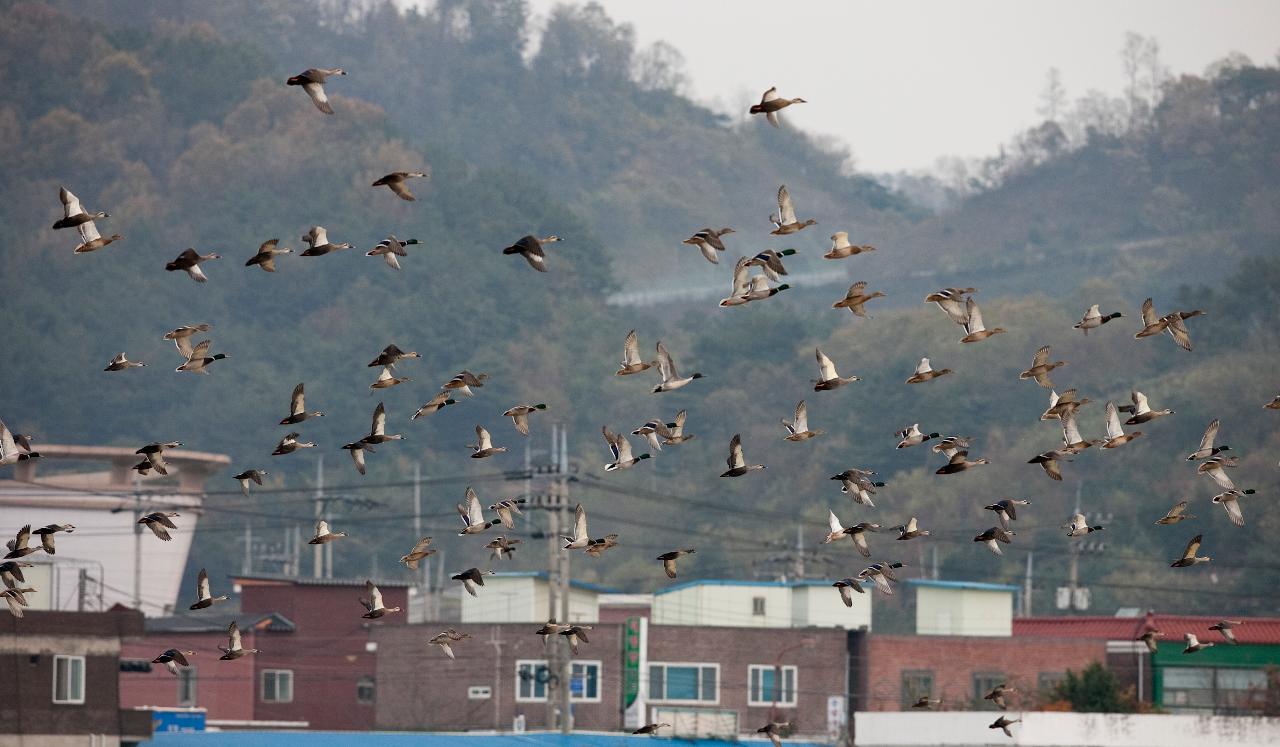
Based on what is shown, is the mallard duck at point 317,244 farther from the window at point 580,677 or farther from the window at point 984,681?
the window at point 984,681

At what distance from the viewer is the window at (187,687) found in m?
99.9

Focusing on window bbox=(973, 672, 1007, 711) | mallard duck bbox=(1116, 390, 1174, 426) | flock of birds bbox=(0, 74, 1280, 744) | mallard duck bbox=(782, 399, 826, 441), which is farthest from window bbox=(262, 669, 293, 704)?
mallard duck bbox=(1116, 390, 1174, 426)

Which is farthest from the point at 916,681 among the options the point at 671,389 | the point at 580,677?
the point at 671,389

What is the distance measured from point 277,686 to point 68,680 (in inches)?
1175

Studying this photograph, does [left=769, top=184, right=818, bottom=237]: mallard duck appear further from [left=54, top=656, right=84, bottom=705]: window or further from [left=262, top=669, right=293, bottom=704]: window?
[left=262, top=669, right=293, bottom=704]: window

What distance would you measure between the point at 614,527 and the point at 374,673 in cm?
8173

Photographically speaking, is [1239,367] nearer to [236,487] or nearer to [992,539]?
[236,487]

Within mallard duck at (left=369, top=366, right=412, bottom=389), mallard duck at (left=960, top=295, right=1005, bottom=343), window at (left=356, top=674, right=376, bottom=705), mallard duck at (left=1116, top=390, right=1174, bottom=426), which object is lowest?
window at (left=356, top=674, right=376, bottom=705)

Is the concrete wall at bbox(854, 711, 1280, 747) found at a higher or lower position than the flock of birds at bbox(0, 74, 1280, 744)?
lower

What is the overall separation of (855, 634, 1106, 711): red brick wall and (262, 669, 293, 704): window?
2468cm

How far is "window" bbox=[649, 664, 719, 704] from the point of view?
9244 centimetres

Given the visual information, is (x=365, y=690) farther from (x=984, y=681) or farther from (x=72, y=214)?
(x=72, y=214)

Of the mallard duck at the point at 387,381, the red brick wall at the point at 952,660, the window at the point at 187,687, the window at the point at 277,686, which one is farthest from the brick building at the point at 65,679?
the red brick wall at the point at 952,660

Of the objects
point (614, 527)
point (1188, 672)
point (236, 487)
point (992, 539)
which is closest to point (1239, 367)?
point (614, 527)
